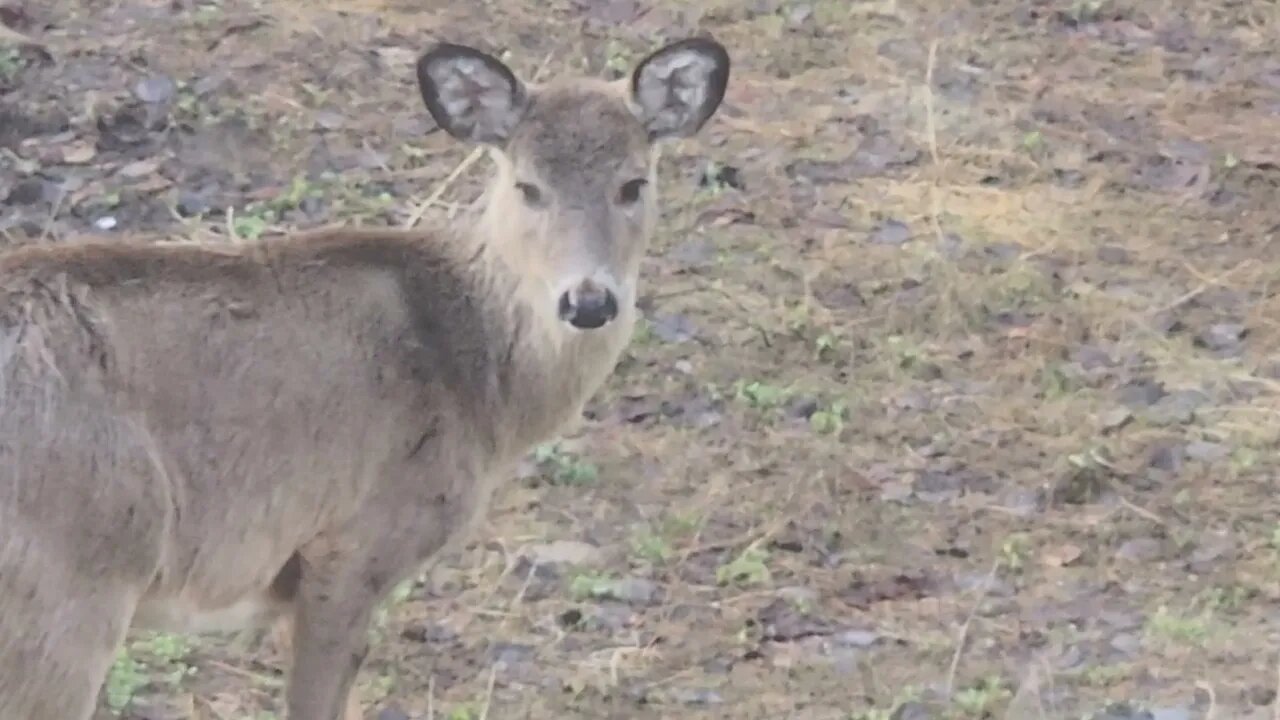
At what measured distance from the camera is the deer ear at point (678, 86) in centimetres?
605

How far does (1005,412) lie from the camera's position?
8148 mm

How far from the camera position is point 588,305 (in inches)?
221

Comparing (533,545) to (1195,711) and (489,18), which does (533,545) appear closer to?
(1195,711)

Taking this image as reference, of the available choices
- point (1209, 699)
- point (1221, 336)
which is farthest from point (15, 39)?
point (1209, 699)

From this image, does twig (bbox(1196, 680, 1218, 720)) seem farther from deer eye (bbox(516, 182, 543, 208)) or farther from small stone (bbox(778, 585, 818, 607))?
deer eye (bbox(516, 182, 543, 208))

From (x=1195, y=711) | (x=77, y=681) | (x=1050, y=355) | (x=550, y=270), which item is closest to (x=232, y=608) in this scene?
(x=77, y=681)

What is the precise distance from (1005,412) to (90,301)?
157 inches

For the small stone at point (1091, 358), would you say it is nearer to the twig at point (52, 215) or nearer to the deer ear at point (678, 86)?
the deer ear at point (678, 86)

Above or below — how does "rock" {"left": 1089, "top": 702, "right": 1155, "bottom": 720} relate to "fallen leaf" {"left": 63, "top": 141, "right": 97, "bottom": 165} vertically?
below

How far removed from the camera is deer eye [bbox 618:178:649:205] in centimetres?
591

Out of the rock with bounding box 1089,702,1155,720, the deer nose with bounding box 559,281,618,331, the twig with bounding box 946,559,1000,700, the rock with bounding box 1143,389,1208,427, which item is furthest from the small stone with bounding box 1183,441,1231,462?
the deer nose with bounding box 559,281,618,331

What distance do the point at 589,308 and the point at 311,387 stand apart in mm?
708

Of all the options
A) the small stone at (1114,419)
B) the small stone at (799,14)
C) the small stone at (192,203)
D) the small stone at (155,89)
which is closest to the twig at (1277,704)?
the small stone at (1114,419)

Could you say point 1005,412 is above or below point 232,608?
below
